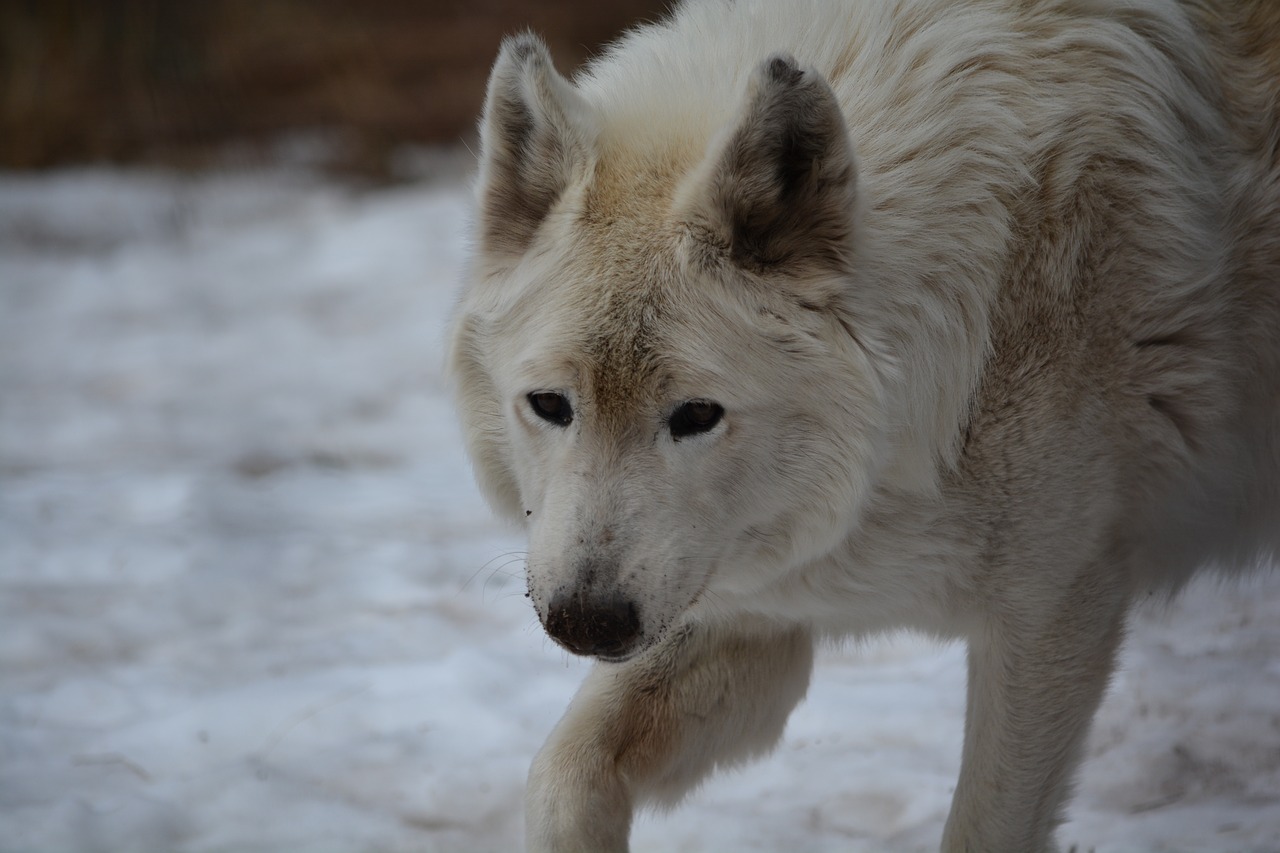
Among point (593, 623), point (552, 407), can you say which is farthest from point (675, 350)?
point (593, 623)

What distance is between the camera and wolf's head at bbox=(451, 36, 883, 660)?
266cm

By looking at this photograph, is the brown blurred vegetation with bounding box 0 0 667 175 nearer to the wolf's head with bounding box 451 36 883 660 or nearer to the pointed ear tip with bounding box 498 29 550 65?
the pointed ear tip with bounding box 498 29 550 65

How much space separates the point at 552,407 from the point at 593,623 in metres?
0.50

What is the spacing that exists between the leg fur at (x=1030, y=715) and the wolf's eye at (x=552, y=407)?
114 cm

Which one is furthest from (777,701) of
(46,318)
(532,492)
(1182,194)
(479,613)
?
Answer: (46,318)

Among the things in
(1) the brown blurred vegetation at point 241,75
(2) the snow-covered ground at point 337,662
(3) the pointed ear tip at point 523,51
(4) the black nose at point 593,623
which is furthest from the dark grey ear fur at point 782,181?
(1) the brown blurred vegetation at point 241,75

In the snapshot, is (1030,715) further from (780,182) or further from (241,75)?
(241,75)

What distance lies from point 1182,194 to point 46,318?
24.4 feet

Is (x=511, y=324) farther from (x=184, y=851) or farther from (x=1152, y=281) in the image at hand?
(x=184, y=851)

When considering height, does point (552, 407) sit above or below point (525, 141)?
below

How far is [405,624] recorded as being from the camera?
5.14 metres

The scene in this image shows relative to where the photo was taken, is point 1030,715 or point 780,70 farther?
point 1030,715

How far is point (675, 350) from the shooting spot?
271cm

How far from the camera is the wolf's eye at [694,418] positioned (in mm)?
2744
